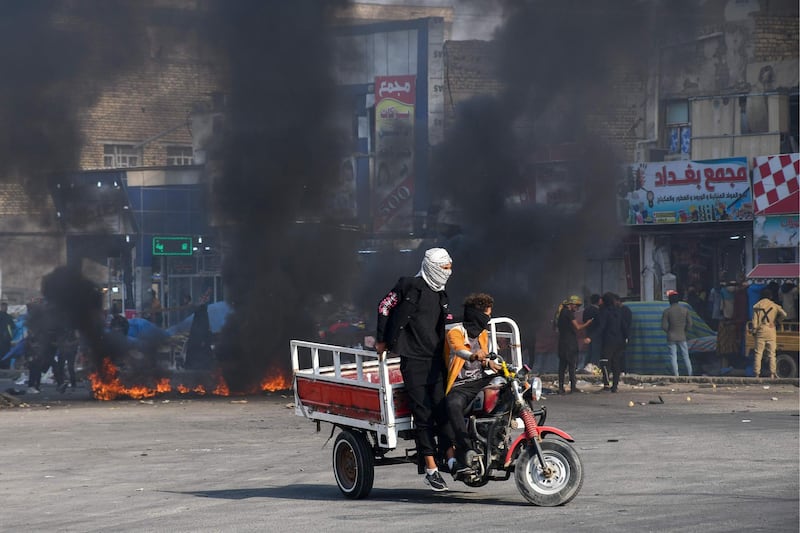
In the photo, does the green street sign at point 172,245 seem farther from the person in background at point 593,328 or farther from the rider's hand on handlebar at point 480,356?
the rider's hand on handlebar at point 480,356

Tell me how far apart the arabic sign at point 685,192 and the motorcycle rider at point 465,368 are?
19946mm

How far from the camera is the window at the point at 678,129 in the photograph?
31.2 m

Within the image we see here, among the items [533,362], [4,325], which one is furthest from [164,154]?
[533,362]

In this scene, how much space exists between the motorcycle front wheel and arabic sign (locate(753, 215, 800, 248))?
19379 millimetres

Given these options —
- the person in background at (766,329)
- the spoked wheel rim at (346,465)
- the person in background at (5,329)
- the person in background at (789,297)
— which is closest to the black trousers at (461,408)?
the spoked wheel rim at (346,465)

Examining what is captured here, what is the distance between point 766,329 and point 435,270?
1475 centimetres

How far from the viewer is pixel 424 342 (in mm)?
8180

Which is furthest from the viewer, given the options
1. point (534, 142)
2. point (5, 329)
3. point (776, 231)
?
point (5, 329)

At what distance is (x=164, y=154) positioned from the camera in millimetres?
42812

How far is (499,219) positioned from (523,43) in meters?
3.49

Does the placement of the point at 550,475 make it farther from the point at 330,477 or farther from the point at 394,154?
the point at 394,154

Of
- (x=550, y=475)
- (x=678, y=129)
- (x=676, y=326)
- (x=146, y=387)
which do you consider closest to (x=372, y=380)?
(x=550, y=475)

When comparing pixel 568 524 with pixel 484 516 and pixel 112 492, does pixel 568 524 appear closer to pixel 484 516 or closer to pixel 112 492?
pixel 484 516

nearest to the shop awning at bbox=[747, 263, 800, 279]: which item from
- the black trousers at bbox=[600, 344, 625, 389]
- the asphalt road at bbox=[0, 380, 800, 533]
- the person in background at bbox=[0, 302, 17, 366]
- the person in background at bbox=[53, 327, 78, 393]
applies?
the black trousers at bbox=[600, 344, 625, 389]
